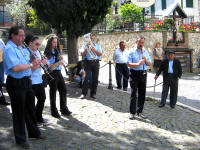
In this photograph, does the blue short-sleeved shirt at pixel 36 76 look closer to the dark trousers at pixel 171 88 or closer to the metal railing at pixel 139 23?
the dark trousers at pixel 171 88

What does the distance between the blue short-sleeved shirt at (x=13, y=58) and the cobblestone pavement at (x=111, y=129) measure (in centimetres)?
114

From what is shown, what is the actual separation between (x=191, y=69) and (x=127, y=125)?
12805 mm

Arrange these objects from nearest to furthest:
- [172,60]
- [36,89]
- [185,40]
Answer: [36,89], [172,60], [185,40]

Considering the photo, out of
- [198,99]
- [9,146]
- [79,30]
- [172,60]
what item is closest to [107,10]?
[79,30]

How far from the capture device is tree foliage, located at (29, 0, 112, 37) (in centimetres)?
952

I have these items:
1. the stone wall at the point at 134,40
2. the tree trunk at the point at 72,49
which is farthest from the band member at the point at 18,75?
the stone wall at the point at 134,40

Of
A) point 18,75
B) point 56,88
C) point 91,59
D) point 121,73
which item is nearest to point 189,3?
point 121,73

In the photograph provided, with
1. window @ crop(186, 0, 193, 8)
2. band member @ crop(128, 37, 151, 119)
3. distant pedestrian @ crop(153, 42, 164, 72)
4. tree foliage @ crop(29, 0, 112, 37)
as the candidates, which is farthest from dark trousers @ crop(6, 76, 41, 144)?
window @ crop(186, 0, 193, 8)

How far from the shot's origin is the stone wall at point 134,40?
17141mm

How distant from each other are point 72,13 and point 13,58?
5.76m

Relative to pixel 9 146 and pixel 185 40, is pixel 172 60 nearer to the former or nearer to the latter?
pixel 9 146

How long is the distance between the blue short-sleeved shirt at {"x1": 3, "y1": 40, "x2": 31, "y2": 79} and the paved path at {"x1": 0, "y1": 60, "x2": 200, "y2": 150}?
1.14m

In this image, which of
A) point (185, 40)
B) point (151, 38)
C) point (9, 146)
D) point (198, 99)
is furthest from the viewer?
point (185, 40)

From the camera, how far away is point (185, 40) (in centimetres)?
1820
